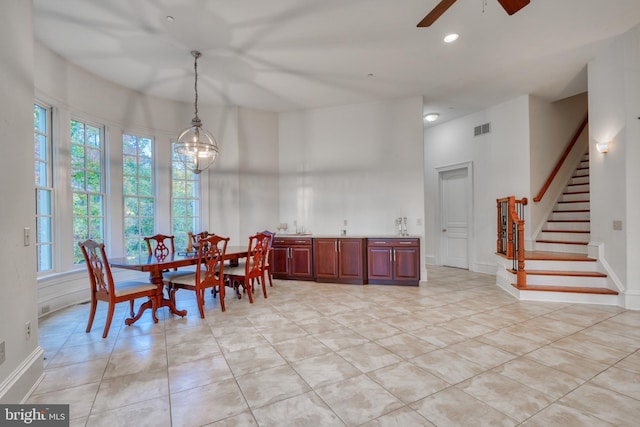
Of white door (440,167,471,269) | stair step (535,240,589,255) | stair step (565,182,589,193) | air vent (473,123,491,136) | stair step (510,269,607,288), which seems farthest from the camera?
white door (440,167,471,269)

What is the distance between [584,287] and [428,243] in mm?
3211

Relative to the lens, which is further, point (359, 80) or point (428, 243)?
point (428, 243)

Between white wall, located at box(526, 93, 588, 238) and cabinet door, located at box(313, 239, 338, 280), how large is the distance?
3656mm

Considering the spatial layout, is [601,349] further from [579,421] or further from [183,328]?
[183,328]

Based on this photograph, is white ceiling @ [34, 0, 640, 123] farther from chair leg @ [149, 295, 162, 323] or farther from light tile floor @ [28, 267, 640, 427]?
light tile floor @ [28, 267, 640, 427]

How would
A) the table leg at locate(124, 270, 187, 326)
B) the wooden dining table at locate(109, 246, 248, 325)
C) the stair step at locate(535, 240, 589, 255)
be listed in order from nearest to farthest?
1. the wooden dining table at locate(109, 246, 248, 325)
2. the table leg at locate(124, 270, 187, 326)
3. the stair step at locate(535, 240, 589, 255)

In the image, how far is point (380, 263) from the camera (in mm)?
5199

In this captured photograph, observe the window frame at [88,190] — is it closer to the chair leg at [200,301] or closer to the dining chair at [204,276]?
the dining chair at [204,276]

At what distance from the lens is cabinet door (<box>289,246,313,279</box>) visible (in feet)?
18.0

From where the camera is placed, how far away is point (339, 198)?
6059mm

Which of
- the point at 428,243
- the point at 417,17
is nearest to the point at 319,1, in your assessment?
the point at 417,17


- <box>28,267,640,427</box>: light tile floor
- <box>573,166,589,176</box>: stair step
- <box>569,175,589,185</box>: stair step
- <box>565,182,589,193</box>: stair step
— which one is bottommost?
<box>28,267,640,427</box>: light tile floor

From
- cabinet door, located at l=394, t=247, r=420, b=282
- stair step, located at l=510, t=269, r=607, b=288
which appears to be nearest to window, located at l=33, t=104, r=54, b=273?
cabinet door, located at l=394, t=247, r=420, b=282

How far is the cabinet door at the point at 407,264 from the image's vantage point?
198 inches
